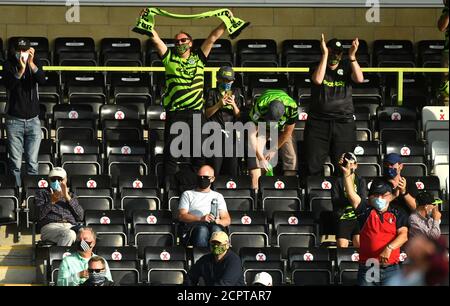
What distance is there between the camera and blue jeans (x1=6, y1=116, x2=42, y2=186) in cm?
1689

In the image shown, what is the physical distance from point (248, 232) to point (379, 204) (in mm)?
1719

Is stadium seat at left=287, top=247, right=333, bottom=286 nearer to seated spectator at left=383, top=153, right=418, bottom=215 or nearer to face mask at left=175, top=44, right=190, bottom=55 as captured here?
seated spectator at left=383, top=153, right=418, bottom=215

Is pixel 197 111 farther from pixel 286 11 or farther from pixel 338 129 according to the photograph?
pixel 286 11

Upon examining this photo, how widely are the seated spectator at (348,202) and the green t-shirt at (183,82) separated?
2.23 m

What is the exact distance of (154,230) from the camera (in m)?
15.6

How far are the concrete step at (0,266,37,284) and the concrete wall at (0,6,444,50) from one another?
23.8ft

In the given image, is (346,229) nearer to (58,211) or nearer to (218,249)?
(218,249)

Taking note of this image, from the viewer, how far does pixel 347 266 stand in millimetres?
15031

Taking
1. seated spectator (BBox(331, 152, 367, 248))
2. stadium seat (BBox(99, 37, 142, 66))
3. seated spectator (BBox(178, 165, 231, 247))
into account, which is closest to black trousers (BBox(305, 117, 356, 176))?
seated spectator (BBox(331, 152, 367, 248))

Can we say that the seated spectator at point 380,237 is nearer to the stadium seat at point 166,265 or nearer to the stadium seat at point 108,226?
the stadium seat at point 166,265

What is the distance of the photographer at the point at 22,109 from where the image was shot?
55.5 ft

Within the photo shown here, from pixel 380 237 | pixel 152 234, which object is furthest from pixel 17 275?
pixel 380 237

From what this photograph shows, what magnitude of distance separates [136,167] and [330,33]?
598cm
